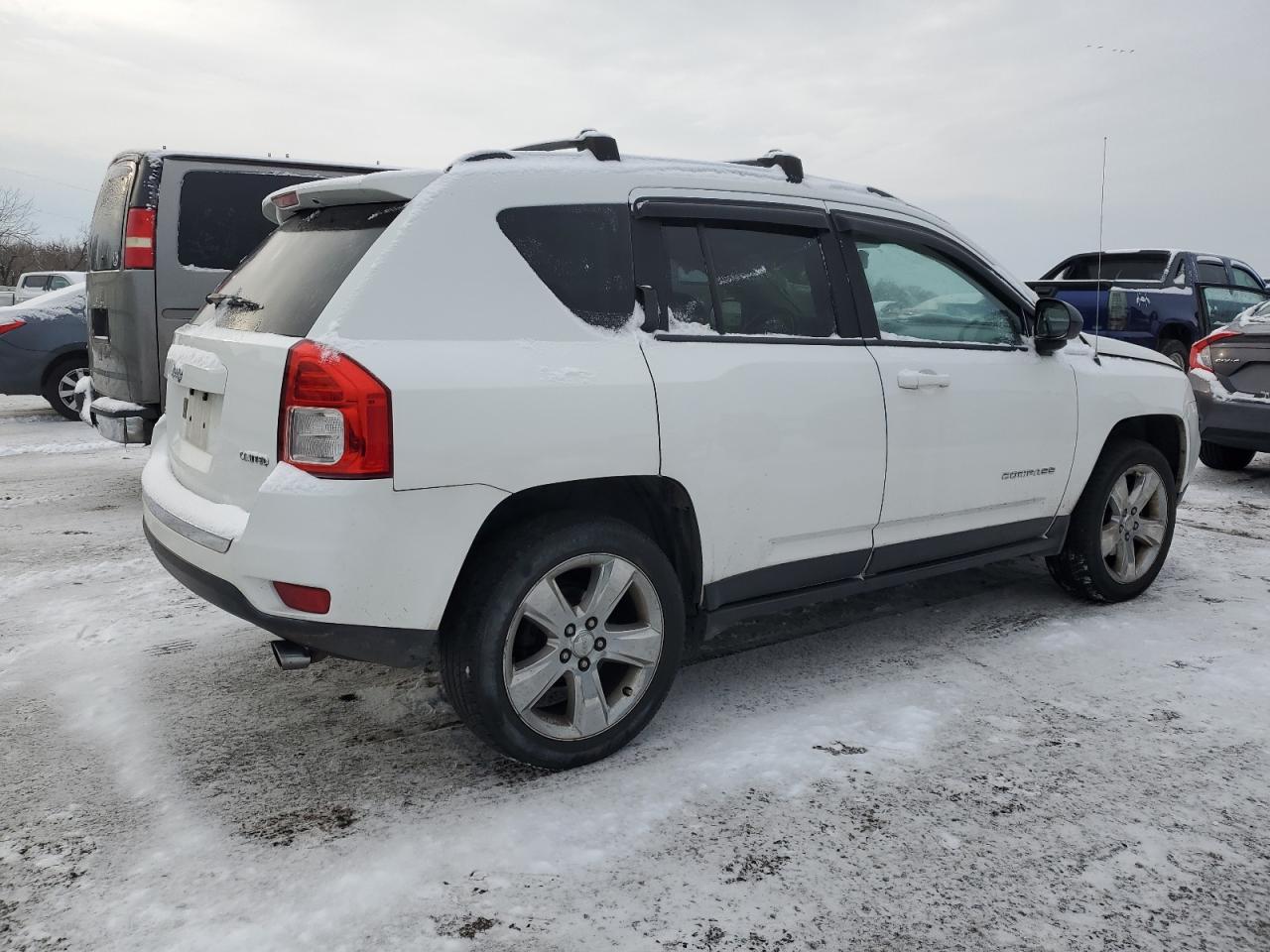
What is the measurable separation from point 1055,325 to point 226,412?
3272 mm

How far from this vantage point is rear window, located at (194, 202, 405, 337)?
2.96 meters

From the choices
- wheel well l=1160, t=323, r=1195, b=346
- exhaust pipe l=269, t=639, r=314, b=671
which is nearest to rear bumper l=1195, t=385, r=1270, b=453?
wheel well l=1160, t=323, r=1195, b=346

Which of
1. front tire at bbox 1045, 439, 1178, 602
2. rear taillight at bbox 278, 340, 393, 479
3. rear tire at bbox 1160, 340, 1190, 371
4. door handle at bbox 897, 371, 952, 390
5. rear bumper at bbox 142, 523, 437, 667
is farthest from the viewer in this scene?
rear tire at bbox 1160, 340, 1190, 371

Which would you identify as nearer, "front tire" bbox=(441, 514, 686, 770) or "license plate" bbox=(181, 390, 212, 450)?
"front tire" bbox=(441, 514, 686, 770)

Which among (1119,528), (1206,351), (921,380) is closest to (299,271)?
(921,380)

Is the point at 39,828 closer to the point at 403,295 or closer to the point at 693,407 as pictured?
the point at 403,295

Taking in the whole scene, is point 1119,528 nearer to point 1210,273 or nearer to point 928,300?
point 928,300

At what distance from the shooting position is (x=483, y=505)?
285cm

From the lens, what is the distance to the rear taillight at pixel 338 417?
2668 millimetres

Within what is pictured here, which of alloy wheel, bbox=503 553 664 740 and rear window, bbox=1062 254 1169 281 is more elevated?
rear window, bbox=1062 254 1169 281

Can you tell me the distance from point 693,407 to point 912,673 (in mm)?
1544

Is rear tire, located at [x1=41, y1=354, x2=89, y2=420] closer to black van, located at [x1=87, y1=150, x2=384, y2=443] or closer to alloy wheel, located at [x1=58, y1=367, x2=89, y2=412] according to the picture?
alloy wheel, located at [x1=58, y1=367, x2=89, y2=412]

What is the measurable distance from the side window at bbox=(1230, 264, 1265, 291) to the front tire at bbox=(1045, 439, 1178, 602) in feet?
32.9

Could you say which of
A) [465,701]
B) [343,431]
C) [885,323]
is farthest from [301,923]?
[885,323]
